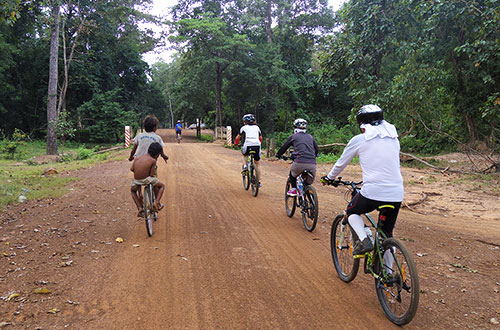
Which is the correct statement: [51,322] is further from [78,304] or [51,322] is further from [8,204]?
[8,204]

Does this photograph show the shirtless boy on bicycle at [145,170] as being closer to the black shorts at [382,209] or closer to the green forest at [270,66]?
the black shorts at [382,209]

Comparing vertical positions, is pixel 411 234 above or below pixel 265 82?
below

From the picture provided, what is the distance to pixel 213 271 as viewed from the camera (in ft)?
14.6

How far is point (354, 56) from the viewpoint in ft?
51.2

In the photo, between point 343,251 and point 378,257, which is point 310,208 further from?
point 378,257

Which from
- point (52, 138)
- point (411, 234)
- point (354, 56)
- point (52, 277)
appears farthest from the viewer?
point (52, 138)

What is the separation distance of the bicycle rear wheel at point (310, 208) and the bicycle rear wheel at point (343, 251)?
5.08 feet

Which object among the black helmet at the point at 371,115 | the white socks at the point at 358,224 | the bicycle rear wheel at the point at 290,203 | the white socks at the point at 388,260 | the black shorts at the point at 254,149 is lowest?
the bicycle rear wheel at the point at 290,203

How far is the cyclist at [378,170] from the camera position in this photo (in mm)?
3391

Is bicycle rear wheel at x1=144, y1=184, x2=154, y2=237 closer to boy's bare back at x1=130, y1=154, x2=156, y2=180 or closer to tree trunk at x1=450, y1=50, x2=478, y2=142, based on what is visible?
boy's bare back at x1=130, y1=154, x2=156, y2=180

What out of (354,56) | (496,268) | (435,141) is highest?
(354,56)

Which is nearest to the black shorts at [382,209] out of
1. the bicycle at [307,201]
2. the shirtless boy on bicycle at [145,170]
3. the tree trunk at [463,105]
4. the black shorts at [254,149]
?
the bicycle at [307,201]

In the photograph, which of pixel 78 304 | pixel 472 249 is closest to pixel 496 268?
pixel 472 249

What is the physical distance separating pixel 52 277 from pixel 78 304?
34.6 inches
